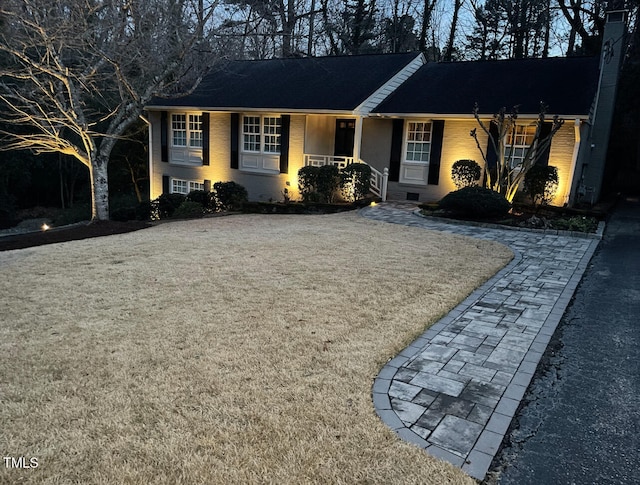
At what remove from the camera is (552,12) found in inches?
1023

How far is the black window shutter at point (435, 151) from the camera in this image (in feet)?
48.1

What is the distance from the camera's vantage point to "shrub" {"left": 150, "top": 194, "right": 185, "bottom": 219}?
15.5 m

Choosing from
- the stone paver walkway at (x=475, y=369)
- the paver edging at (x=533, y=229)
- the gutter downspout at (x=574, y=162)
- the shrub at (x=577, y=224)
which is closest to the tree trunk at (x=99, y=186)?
the paver edging at (x=533, y=229)

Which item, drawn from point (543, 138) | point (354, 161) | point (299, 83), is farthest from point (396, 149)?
point (299, 83)

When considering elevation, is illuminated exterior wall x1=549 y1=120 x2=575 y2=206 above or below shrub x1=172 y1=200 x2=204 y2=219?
above

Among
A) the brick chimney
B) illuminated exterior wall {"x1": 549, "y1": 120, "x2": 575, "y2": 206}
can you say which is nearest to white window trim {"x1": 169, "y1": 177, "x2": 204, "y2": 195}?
illuminated exterior wall {"x1": 549, "y1": 120, "x2": 575, "y2": 206}

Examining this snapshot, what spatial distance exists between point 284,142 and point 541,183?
341 inches

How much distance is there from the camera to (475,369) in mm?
3893

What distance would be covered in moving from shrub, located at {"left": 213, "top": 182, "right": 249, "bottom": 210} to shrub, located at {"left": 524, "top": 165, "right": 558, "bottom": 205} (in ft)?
29.3

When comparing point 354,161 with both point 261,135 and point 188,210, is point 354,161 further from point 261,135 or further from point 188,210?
point 188,210

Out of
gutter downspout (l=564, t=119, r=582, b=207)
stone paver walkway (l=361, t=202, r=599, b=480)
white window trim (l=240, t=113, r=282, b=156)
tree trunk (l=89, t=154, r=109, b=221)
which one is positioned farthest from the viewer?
white window trim (l=240, t=113, r=282, b=156)

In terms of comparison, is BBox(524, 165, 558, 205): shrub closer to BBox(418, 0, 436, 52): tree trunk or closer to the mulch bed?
the mulch bed

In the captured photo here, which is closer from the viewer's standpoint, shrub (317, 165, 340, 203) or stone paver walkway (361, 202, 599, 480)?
stone paver walkway (361, 202, 599, 480)

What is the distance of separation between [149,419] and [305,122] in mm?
14299
